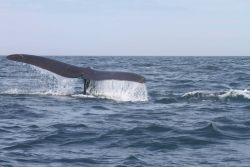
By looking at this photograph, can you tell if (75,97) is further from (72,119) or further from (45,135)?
(45,135)

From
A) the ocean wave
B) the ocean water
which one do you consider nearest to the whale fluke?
the ocean water

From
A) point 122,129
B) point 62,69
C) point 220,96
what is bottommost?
point 122,129

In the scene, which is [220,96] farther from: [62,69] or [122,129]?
[122,129]

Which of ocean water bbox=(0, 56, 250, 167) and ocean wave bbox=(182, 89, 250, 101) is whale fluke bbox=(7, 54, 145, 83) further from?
ocean wave bbox=(182, 89, 250, 101)

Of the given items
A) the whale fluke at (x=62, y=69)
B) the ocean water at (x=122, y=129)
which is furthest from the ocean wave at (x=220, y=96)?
the whale fluke at (x=62, y=69)

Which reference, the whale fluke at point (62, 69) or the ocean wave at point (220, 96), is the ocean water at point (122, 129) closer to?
the ocean wave at point (220, 96)

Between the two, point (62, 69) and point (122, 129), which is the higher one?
point (62, 69)

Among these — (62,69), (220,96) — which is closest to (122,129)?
(62,69)

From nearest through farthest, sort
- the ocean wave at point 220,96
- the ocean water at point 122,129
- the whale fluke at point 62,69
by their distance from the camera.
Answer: the ocean water at point 122,129
the whale fluke at point 62,69
the ocean wave at point 220,96

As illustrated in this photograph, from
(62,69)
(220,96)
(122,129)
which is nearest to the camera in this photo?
(122,129)

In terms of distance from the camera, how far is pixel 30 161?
8.66 metres

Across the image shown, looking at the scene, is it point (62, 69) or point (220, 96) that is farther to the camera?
point (220, 96)

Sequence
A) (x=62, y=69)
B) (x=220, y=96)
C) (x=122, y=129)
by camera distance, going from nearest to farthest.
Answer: (x=122, y=129)
(x=62, y=69)
(x=220, y=96)

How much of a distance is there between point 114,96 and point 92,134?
5911 mm
